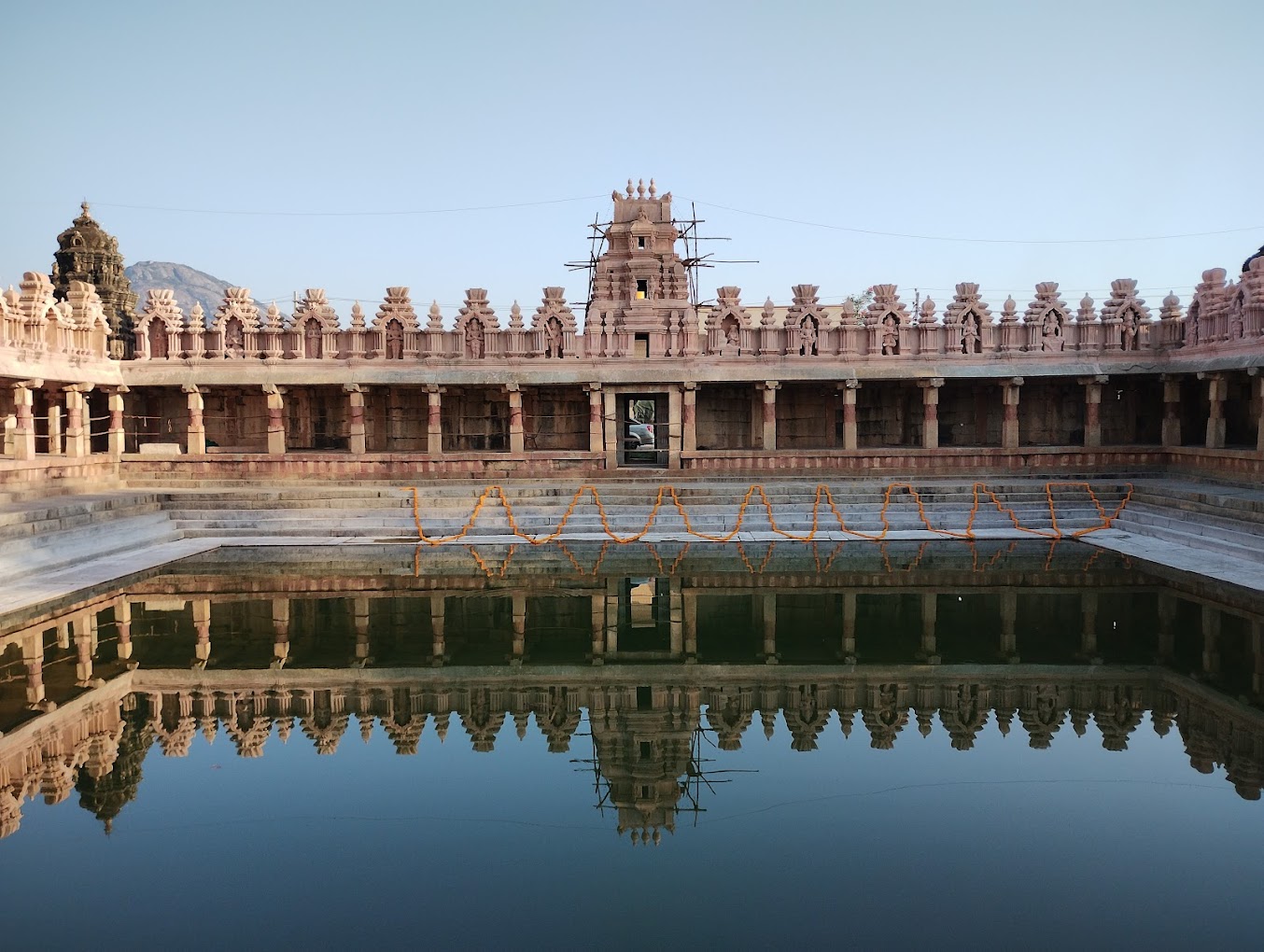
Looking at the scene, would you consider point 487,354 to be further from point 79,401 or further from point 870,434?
point 870,434

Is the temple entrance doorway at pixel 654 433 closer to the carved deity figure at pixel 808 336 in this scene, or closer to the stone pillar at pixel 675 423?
the stone pillar at pixel 675 423

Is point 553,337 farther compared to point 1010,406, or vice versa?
point 553,337

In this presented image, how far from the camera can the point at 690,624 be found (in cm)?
1143

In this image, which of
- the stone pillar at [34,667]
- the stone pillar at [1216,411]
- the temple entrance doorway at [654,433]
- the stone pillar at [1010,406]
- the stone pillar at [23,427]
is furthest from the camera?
the temple entrance doorway at [654,433]

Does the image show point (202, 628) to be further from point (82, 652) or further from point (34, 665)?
point (34, 665)

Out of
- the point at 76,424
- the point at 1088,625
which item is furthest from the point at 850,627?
the point at 76,424

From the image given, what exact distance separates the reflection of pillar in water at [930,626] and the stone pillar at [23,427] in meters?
18.0

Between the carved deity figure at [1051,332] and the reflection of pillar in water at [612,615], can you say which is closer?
the reflection of pillar in water at [612,615]

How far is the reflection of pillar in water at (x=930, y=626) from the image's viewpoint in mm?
9898

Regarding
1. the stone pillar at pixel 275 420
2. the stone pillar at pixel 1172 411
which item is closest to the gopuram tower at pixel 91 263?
the stone pillar at pixel 275 420

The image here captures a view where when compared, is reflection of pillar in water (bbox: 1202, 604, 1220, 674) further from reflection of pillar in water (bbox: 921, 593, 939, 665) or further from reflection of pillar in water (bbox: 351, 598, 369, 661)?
reflection of pillar in water (bbox: 351, 598, 369, 661)

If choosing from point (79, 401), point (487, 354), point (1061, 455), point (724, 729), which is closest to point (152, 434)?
point (79, 401)

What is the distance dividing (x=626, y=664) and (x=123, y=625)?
6563 mm

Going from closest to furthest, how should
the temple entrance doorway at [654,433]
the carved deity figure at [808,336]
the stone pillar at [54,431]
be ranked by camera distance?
the stone pillar at [54,431], the carved deity figure at [808,336], the temple entrance doorway at [654,433]
